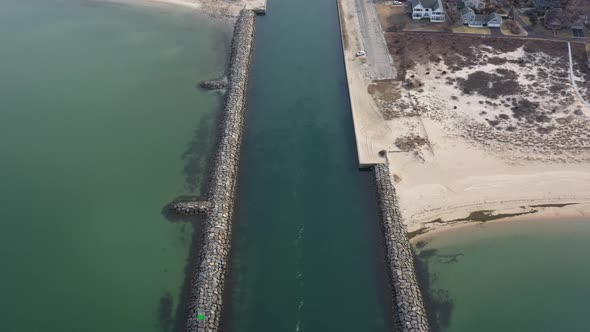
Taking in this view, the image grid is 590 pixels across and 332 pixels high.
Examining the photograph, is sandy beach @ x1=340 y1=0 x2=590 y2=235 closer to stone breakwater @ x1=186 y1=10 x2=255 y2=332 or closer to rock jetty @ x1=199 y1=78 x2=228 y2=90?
stone breakwater @ x1=186 y1=10 x2=255 y2=332

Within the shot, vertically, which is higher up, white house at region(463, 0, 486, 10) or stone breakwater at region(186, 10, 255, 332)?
white house at region(463, 0, 486, 10)

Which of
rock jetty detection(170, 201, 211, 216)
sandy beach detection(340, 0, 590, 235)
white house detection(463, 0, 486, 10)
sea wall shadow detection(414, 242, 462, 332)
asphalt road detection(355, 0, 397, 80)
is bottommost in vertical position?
sea wall shadow detection(414, 242, 462, 332)

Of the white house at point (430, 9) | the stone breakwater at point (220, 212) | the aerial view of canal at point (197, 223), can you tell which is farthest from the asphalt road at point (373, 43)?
the stone breakwater at point (220, 212)

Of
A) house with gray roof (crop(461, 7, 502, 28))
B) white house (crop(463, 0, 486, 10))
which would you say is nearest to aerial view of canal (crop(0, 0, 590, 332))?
house with gray roof (crop(461, 7, 502, 28))

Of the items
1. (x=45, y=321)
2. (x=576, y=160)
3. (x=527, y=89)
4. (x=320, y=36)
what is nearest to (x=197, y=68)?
(x=320, y=36)

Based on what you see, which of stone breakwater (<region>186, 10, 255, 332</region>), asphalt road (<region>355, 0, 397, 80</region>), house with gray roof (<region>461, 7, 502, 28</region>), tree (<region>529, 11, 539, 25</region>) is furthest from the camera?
tree (<region>529, 11, 539, 25</region>)

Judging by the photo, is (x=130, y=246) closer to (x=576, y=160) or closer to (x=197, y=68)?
(x=197, y=68)

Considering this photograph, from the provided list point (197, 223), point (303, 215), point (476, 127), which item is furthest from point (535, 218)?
point (197, 223)
